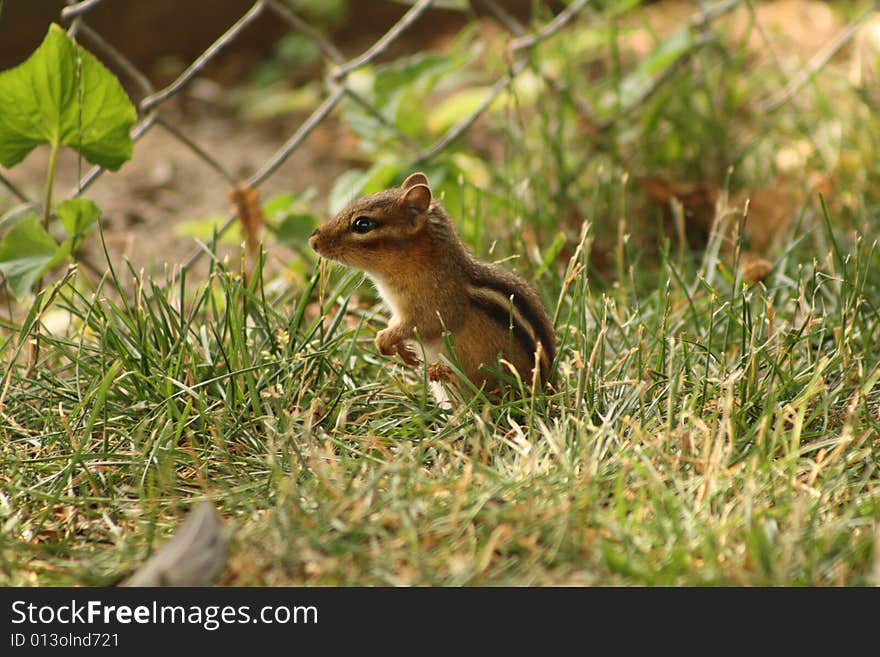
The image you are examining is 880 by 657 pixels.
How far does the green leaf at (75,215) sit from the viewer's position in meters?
3.62

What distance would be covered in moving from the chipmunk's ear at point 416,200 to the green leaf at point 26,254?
114 cm

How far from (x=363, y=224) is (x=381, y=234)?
0.23ft

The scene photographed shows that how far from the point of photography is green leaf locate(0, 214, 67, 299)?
3561mm

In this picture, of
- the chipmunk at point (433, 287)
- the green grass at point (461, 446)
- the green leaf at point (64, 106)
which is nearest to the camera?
the green grass at point (461, 446)

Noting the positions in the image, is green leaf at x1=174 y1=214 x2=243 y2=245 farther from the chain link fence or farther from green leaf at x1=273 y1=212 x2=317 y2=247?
green leaf at x1=273 y1=212 x2=317 y2=247

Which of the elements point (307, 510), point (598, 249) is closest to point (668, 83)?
point (598, 249)

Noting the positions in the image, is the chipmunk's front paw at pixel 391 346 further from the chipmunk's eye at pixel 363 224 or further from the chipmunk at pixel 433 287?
the chipmunk's eye at pixel 363 224

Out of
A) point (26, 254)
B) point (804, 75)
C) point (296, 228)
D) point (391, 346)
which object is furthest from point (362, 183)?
point (804, 75)

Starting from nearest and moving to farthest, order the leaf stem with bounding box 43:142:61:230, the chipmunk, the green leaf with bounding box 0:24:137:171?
the chipmunk
the green leaf with bounding box 0:24:137:171
the leaf stem with bounding box 43:142:61:230

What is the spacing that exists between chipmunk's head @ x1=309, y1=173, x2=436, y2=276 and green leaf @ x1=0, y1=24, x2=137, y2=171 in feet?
2.64

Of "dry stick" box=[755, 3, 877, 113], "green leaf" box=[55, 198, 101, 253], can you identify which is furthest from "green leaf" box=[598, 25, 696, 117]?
"green leaf" box=[55, 198, 101, 253]

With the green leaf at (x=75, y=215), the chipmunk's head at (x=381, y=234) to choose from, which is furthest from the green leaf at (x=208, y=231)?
the chipmunk's head at (x=381, y=234)

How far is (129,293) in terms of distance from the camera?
4.70 m
